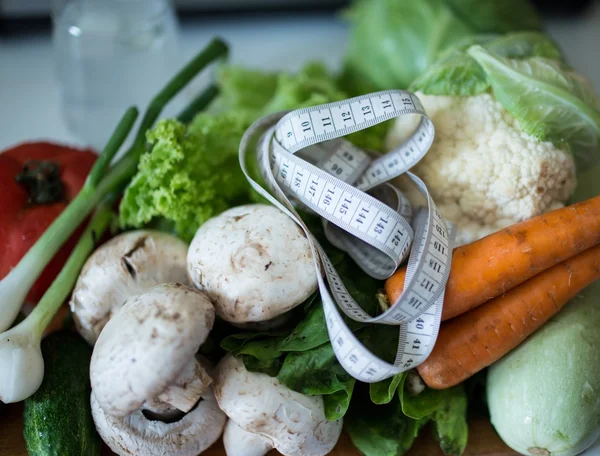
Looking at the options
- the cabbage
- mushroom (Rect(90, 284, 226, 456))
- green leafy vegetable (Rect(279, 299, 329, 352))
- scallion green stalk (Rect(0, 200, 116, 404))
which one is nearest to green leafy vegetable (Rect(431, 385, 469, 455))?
green leafy vegetable (Rect(279, 299, 329, 352))

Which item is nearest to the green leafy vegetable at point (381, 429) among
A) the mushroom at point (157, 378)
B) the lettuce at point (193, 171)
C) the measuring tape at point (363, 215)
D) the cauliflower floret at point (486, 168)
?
the measuring tape at point (363, 215)

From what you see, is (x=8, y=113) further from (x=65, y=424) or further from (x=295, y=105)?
(x=65, y=424)

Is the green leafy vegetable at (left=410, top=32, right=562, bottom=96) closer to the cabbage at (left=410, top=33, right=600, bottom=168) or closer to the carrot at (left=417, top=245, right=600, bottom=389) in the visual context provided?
the cabbage at (left=410, top=33, right=600, bottom=168)

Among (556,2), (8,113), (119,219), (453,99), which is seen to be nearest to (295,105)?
(453,99)

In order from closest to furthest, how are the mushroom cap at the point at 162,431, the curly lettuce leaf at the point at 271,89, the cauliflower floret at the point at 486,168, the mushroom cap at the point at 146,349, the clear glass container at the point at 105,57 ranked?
1. the mushroom cap at the point at 146,349
2. the mushroom cap at the point at 162,431
3. the cauliflower floret at the point at 486,168
4. the curly lettuce leaf at the point at 271,89
5. the clear glass container at the point at 105,57

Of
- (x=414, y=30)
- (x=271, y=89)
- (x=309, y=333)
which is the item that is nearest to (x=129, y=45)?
(x=271, y=89)

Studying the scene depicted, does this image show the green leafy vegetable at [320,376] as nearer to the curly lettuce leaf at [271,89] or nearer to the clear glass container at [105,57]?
the curly lettuce leaf at [271,89]
